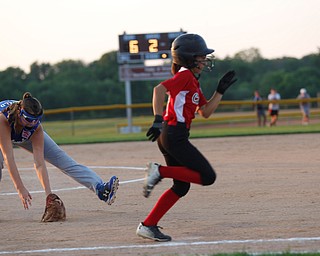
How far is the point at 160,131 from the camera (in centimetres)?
720

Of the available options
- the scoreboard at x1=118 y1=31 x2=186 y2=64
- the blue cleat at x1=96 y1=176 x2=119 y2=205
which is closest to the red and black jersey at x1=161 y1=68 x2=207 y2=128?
the blue cleat at x1=96 y1=176 x2=119 y2=205

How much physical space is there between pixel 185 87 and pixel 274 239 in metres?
1.54

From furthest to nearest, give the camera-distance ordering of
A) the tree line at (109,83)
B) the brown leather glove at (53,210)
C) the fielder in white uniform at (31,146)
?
the tree line at (109,83) → the brown leather glove at (53,210) → the fielder in white uniform at (31,146)

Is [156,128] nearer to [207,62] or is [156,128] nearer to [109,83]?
[207,62]

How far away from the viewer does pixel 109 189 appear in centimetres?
920

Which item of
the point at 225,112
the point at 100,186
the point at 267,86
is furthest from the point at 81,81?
the point at 100,186

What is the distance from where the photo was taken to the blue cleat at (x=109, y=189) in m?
9.17

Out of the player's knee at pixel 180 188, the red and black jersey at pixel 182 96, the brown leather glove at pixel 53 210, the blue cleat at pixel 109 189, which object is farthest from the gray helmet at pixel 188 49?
the brown leather glove at pixel 53 210

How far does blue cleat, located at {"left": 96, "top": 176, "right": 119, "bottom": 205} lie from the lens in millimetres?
9172

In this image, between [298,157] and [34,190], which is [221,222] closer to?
[34,190]

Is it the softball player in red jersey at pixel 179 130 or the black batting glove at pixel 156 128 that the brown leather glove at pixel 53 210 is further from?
the black batting glove at pixel 156 128

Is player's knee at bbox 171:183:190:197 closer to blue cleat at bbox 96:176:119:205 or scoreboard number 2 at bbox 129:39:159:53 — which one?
blue cleat at bbox 96:176:119:205

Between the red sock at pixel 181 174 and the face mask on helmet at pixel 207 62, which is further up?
the face mask on helmet at pixel 207 62

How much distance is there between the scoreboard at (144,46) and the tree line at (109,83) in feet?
67.1
